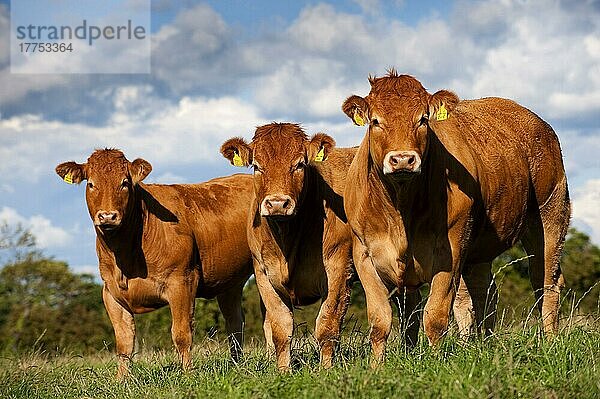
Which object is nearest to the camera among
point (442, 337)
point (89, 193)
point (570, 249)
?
point (442, 337)

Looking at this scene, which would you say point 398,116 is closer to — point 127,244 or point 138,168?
point 138,168

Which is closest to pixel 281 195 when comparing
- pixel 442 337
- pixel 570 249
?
pixel 442 337

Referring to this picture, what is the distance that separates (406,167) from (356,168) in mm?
1538

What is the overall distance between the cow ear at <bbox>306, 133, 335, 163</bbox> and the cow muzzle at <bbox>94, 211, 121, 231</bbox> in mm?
2702

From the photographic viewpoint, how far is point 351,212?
848 centimetres

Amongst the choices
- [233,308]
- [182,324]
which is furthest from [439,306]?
[233,308]

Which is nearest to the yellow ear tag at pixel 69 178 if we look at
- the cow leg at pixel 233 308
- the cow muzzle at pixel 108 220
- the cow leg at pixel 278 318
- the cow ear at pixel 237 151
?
the cow muzzle at pixel 108 220

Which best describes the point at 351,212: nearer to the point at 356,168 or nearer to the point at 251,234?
the point at 356,168

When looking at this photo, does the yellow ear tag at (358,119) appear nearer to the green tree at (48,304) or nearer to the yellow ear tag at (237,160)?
the yellow ear tag at (237,160)

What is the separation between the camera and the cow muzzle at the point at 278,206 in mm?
8383

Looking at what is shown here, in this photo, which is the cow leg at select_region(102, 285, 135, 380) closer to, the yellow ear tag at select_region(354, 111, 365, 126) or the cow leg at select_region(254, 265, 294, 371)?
the cow leg at select_region(254, 265, 294, 371)

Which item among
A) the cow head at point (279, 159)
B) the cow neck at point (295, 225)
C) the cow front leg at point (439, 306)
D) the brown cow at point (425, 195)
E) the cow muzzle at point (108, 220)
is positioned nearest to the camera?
the brown cow at point (425, 195)

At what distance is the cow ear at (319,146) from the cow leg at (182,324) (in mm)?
2838

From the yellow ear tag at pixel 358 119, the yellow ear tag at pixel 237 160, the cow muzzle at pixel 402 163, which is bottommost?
the cow muzzle at pixel 402 163
